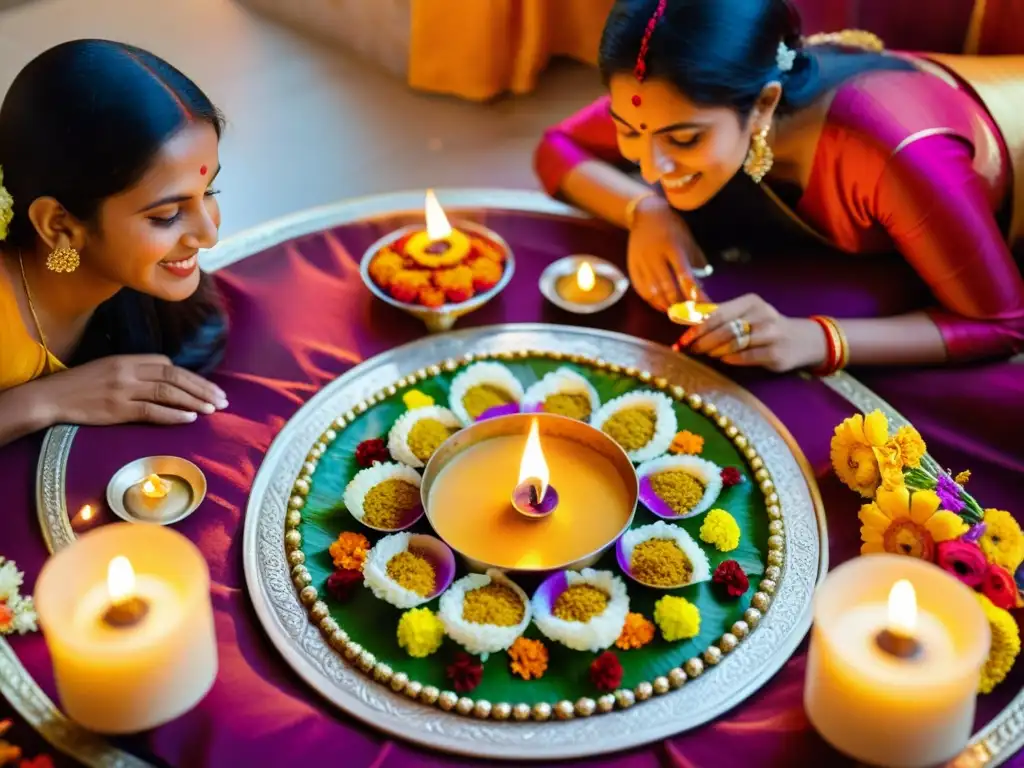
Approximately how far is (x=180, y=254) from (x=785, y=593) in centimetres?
79

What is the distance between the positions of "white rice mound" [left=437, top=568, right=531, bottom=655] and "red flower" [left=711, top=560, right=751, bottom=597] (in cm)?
20

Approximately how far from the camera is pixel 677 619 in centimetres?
109

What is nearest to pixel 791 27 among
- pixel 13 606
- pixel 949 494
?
pixel 949 494

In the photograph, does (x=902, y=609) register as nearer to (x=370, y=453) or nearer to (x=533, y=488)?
(x=533, y=488)

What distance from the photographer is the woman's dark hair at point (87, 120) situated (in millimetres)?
1184

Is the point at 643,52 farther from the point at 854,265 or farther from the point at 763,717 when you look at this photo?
the point at 763,717

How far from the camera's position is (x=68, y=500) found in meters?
1.25

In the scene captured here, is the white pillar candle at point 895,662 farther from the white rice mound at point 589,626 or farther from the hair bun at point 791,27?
the hair bun at point 791,27

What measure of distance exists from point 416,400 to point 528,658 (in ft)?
1.34

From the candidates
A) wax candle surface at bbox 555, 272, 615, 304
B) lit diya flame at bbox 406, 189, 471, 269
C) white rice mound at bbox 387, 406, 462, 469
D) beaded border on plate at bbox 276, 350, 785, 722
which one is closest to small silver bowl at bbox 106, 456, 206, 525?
beaded border on plate at bbox 276, 350, 785, 722

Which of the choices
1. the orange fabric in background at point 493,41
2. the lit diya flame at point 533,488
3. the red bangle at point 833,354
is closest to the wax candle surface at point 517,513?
the lit diya flame at point 533,488

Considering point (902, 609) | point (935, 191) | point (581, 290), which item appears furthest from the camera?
point (581, 290)

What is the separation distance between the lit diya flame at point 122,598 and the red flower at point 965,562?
765mm

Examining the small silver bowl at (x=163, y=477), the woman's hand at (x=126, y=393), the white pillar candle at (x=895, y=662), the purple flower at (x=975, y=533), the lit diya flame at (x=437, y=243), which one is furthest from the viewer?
the lit diya flame at (x=437, y=243)
